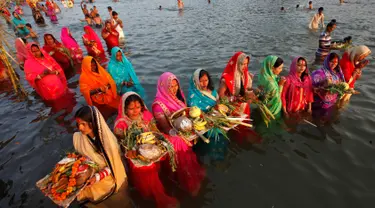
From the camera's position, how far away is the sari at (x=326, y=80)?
5426 mm

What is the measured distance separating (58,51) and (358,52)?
35.7ft

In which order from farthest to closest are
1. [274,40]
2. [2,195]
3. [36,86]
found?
[274,40], [36,86], [2,195]

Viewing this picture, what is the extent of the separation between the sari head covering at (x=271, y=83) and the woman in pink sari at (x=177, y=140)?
2097 millimetres

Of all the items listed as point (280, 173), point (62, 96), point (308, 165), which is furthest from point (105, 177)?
point (62, 96)

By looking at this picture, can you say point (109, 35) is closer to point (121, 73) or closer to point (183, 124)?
point (121, 73)

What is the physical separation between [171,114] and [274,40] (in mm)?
11243

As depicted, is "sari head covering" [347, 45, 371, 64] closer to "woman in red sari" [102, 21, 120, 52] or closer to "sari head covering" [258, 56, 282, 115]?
"sari head covering" [258, 56, 282, 115]

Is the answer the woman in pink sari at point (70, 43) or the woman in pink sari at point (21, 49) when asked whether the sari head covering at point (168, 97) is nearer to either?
the woman in pink sari at point (21, 49)

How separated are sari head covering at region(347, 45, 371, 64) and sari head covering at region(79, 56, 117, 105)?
258 inches

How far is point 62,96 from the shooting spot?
7727 mm

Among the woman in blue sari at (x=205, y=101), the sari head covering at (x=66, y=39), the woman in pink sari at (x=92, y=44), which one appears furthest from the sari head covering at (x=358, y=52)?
the sari head covering at (x=66, y=39)

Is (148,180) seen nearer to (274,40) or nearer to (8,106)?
(8,106)

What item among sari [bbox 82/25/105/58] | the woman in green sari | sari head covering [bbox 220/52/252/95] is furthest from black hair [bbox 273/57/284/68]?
sari [bbox 82/25/105/58]

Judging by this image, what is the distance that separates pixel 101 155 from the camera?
3.16m
